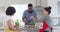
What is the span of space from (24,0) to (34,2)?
1.16 feet

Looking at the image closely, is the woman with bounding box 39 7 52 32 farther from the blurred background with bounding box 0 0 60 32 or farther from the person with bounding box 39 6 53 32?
the blurred background with bounding box 0 0 60 32

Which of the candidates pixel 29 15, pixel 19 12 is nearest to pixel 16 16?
pixel 19 12

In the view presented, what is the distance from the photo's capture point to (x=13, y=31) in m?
4.06

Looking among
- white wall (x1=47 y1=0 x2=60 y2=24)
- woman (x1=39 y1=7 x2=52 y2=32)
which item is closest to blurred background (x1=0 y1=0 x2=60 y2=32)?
white wall (x1=47 y1=0 x2=60 y2=24)

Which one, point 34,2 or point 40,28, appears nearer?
point 40,28

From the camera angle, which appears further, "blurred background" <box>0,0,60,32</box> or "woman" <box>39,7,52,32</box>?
"blurred background" <box>0,0,60,32</box>

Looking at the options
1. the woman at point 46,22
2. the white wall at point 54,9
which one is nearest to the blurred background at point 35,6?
the white wall at point 54,9

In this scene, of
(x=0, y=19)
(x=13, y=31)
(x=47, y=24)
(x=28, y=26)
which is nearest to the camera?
(x=13, y=31)

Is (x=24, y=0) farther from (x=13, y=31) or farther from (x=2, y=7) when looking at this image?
(x=13, y=31)

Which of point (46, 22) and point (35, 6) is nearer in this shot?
point (46, 22)

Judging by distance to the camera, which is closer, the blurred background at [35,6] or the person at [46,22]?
the person at [46,22]

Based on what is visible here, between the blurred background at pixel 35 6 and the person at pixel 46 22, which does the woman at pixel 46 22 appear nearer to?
the person at pixel 46 22

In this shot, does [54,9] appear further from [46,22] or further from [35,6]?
[46,22]

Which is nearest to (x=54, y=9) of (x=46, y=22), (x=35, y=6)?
(x=35, y=6)
